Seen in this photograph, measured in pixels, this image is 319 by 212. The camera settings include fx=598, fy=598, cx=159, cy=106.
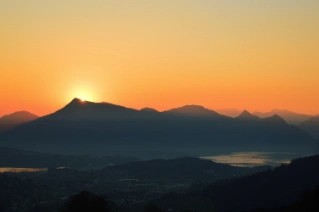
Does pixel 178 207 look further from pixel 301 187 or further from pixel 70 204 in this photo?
pixel 70 204

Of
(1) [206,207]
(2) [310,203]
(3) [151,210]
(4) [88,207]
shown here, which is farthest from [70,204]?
(1) [206,207]

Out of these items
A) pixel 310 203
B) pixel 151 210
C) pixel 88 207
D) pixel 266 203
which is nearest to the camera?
pixel 88 207

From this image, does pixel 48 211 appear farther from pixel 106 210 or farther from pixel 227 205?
pixel 106 210

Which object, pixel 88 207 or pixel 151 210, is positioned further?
pixel 151 210

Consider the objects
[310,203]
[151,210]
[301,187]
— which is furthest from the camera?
[301,187]

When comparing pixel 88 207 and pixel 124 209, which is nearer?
pixel 88 207

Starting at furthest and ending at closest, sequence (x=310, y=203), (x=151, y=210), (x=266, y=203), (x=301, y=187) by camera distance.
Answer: (x=301, y=187) < (x=266, y=203) < (x=151, y=210) < (x=310, y=203)

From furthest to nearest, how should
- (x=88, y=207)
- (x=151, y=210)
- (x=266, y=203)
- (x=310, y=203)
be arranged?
(x=266, y=203)
(x=151, y=210)
(x=310, y=203)
(x=88, y=207)

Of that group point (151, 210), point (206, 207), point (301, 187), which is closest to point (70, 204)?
point (151, 210)
